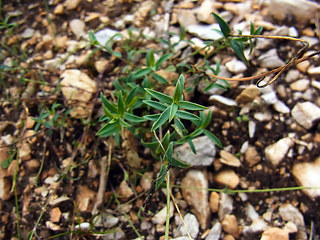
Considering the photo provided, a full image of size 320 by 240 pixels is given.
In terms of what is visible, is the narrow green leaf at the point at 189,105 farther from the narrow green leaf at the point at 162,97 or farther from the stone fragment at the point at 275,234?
the stone fragment at the point at 275,234

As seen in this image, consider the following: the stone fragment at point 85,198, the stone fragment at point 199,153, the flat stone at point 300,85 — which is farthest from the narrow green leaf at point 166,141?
the flat stone at point 300,85

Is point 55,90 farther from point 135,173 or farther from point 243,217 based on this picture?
point 243,217

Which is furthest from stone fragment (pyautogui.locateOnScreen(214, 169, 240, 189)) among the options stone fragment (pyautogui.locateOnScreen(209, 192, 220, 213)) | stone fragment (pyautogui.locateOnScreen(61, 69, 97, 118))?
stone fragment (pyautogui.locateOnScreen(61, 69, 97, 118))

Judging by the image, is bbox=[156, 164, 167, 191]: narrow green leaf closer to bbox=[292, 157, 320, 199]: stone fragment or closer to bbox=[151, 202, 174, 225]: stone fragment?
bbox=[151, 202, 174, 225]: stone fragment

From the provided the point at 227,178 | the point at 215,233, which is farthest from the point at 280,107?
the point at 215,233

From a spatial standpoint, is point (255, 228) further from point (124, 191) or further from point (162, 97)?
point (162, 97)

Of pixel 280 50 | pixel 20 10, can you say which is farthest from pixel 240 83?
pixel 20 10
